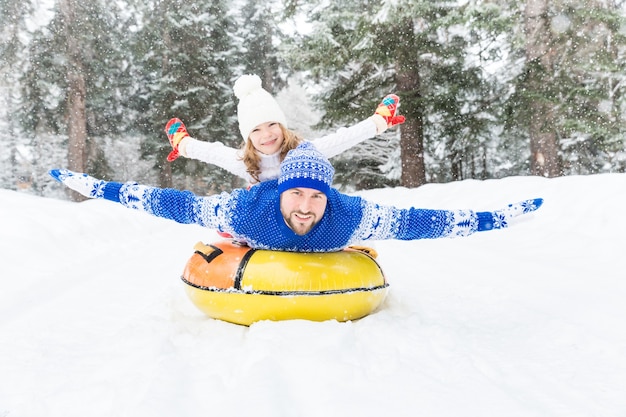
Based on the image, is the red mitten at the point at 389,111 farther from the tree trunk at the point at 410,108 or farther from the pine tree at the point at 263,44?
the pine tree at the point at 263,44

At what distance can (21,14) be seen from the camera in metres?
16.0

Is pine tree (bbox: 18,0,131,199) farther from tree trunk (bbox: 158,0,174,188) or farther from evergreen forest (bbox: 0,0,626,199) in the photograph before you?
tree trunk (bbox: 158,0,174,188)

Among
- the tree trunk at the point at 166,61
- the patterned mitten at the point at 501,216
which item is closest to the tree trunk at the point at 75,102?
the tree trunk at the point at 166,61

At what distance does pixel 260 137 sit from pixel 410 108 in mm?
8081

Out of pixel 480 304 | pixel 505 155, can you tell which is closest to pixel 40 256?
pixel 480 304

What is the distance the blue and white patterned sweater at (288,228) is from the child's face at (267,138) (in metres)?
0.99

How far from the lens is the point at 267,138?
3.98m

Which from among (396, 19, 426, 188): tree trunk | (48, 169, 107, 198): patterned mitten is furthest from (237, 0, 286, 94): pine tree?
(48, 169, 107, 198): patterned mitten

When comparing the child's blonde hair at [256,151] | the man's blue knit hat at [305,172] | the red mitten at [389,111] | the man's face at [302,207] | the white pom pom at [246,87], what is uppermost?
the white pom pom at [246,87]

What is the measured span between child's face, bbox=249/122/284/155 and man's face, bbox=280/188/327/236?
1187 mm

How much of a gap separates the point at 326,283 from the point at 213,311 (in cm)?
75

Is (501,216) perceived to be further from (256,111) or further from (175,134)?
(175,134)

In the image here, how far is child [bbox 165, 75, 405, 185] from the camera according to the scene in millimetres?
4004

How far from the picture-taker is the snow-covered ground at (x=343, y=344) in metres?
1.82
